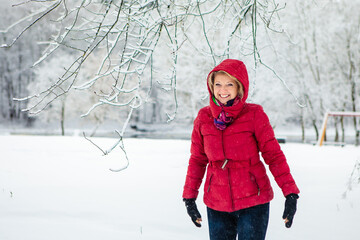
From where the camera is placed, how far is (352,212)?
3654 millimetres

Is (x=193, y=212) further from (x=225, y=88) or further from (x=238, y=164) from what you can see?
(x=225, y=88)

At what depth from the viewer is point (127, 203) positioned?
13.3 ft

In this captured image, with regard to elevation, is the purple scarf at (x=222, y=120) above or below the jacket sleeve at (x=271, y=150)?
above

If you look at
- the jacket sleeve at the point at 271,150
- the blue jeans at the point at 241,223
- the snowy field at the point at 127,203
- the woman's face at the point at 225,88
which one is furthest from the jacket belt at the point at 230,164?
A: the snowy field at the point at 127,203

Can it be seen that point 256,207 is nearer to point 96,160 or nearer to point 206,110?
point 206,110

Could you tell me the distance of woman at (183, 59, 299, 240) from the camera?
188cm

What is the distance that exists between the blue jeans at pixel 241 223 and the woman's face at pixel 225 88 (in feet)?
2.30

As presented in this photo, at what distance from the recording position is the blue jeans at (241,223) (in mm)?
1883

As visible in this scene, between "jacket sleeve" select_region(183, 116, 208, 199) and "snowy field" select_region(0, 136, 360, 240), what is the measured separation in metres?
1.07

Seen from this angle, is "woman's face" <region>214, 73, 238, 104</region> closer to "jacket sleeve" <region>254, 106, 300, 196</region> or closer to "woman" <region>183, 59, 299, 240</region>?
"woman" <region>183, 59, 299, 240</region>

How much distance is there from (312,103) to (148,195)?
1744cm

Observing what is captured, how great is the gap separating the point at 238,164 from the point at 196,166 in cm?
36

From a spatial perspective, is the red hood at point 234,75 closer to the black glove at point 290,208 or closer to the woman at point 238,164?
the woman at point 238,164

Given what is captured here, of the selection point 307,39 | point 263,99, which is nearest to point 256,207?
point 263,99
